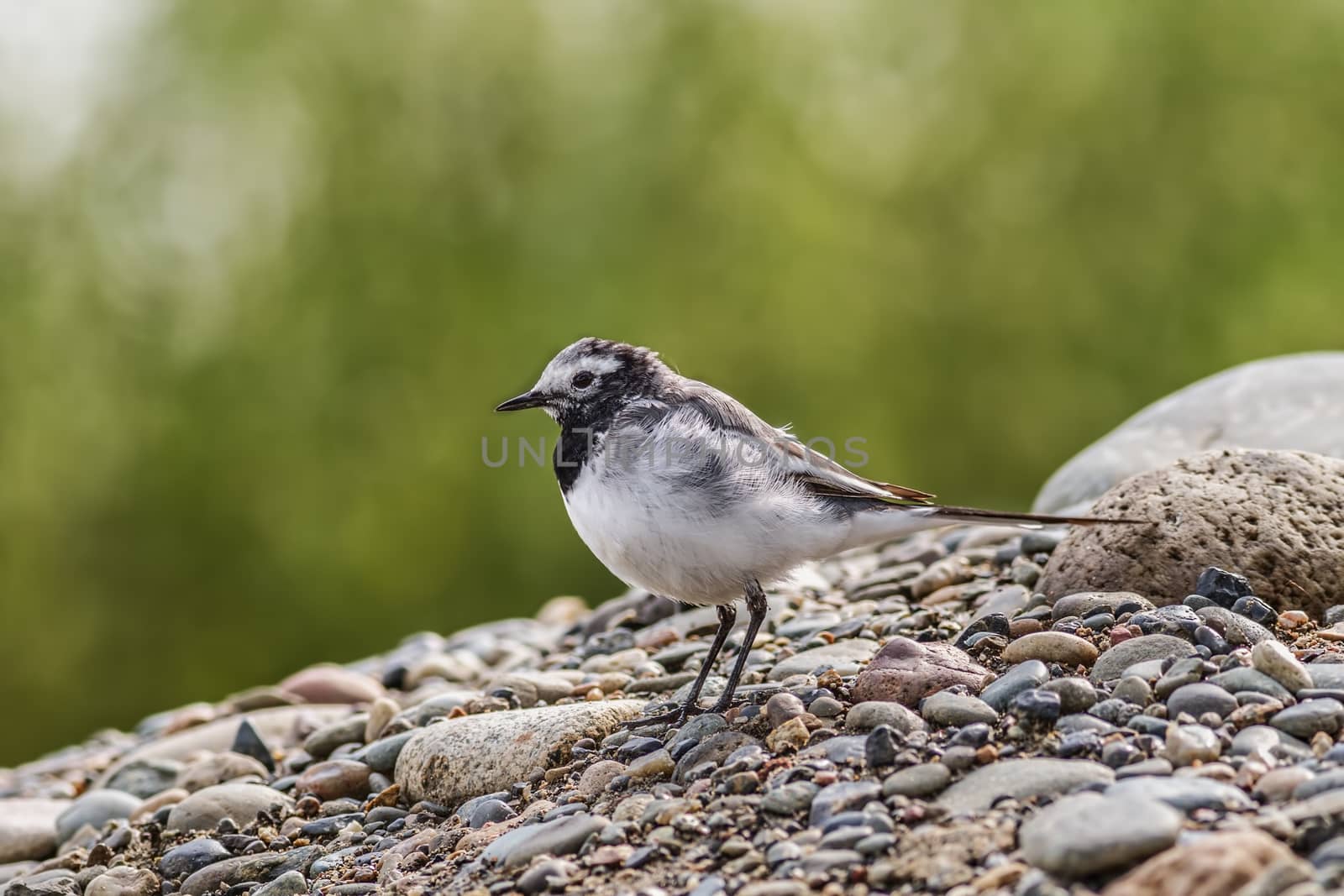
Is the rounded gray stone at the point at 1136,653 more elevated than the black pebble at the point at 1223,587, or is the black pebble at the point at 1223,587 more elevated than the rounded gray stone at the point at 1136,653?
the black pebble at the point at 1223,587

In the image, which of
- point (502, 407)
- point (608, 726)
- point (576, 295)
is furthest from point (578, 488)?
point (576, 295)

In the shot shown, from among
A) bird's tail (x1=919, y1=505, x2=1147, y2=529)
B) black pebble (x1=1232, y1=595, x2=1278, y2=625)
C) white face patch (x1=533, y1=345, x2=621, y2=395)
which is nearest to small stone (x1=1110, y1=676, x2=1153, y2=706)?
bird's tail (x1=919, y1=505, x2=1147, y2=529)

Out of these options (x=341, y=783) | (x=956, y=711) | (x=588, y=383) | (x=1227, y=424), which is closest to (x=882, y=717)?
(x=956, y=711)

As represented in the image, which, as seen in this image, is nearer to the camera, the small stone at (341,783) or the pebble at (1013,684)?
the pebble at (1013,684)

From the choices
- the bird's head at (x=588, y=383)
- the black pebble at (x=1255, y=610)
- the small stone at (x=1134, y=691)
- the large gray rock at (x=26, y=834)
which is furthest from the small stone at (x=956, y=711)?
the large gray rock at (x=26, y=834)

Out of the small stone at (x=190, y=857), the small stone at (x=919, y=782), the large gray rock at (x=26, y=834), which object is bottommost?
the large gray rock at (x=26, y=834)

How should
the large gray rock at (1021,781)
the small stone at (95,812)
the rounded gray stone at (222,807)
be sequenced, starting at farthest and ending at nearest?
the small stone at (95,812), the rounded gray stone at (222,807), the large gray rock at (1021,781)

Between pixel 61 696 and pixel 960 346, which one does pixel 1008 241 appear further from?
pixel 61 696

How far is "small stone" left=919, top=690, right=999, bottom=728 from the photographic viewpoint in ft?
13.4

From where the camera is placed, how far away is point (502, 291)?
15.4 m

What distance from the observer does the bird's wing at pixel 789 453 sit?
5125 mm

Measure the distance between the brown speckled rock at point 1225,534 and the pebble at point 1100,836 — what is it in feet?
7.04

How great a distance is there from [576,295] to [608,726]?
10.7 meters

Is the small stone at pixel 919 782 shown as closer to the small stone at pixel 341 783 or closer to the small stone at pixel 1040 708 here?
the small stone at pixel 1040 708
